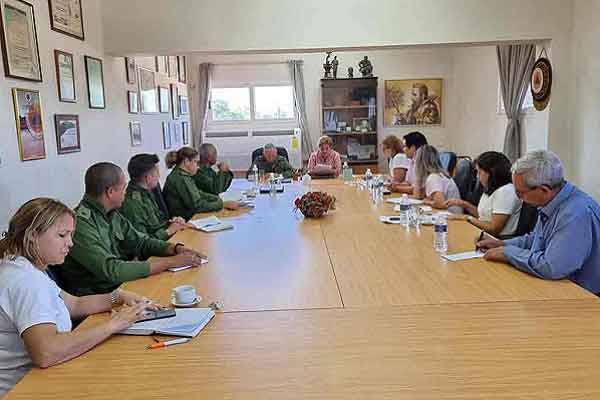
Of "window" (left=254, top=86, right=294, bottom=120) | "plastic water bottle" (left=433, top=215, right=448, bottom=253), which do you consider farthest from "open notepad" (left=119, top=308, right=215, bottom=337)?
"window" (left=254, top=86, right=294, bottom=120)

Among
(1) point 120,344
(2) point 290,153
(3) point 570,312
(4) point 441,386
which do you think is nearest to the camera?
(4) point 441,386

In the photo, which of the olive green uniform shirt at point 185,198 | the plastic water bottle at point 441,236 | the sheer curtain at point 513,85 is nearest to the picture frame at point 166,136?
the olive green uniform shirt at point 185,198

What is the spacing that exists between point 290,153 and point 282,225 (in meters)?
5.53

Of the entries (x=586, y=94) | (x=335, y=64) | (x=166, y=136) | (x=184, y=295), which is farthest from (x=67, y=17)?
(x=335, y=64)

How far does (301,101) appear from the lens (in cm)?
881

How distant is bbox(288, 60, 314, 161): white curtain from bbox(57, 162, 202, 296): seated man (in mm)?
6481

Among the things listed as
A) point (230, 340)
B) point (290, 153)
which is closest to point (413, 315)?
point (230, 340)

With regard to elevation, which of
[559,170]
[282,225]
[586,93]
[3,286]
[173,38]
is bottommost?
[282,225]

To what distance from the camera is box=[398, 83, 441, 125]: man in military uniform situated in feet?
29.1

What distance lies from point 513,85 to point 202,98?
4.95 m

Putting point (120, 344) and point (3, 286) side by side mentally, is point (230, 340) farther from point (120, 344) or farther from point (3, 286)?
point (3, 286)

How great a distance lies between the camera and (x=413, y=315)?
1.79m

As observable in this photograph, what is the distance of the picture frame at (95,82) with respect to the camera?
4599 mm

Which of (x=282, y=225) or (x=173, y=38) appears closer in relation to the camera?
(x=282, y=225)
